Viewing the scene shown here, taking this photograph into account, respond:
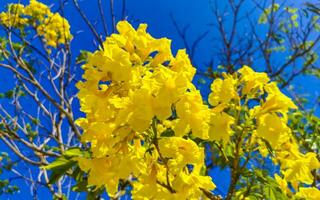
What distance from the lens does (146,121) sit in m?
1.07

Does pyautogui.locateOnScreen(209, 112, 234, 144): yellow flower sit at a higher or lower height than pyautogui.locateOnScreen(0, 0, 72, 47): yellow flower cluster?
lower

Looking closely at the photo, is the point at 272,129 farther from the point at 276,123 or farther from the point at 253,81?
the point at 253,81

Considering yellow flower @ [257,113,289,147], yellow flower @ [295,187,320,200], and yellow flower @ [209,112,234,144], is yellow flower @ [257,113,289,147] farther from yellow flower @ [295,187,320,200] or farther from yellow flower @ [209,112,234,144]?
yellow flower @ [295,187,320,200]

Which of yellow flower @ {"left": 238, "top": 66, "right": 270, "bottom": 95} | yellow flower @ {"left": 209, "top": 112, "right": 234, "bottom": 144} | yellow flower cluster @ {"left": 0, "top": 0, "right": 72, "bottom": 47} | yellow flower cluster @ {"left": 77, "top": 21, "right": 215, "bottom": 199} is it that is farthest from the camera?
yellow flower cluster @ {"left": 0, "top": 0, "right": 72, "bottom": 47}

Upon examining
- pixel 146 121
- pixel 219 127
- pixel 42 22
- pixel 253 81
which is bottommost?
pixel 146 121

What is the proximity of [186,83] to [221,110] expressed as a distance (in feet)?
0.82

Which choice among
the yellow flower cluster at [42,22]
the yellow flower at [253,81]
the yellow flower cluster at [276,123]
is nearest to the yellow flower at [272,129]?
the yellow flower cluster at [276,123]

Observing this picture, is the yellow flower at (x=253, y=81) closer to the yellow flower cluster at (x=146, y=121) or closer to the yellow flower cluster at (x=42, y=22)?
the yellow flower cluster at (x=146, y=121)

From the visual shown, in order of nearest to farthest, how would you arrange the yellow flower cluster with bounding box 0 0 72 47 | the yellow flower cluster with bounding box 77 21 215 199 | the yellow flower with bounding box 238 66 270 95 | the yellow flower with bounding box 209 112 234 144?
the yellow flower cluster with bounding box 77 21 215 199
the yellow flower with bounding box 209 112 234 144
the yellow flower with bounding box 238 66 270 95
the yellow flower cluster with bounding box 0 0 72 47

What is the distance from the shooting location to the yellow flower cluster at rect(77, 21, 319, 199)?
1094 millimetres

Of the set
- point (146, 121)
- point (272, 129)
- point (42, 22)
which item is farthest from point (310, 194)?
point (42, 22)

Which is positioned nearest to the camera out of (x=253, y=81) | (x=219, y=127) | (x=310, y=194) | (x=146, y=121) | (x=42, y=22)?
(x=146, y=121)

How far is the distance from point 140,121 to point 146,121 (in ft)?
0.05

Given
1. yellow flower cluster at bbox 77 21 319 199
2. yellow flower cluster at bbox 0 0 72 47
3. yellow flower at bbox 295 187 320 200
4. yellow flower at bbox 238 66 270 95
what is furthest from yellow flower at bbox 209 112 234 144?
yellow flower cluster at bbox 0 0 72 47
